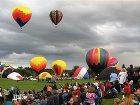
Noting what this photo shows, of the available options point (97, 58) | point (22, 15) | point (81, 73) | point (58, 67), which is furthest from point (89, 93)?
point (58, 67)

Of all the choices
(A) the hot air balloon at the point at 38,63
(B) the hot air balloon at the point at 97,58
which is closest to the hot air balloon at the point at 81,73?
(A) the hot air balloon at the point at 38,63

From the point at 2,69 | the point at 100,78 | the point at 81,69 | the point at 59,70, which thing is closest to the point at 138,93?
the point at 100,78

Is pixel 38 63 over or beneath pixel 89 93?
over

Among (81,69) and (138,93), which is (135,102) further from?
(81,69)

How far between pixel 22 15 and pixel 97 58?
42.1 ft

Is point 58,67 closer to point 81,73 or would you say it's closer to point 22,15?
point 81,73

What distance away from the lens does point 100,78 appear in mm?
48969

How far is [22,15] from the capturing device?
5531cm

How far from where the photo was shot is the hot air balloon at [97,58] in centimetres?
5369

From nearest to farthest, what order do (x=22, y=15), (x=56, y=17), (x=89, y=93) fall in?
(x=89, y=93)
(x=22, y=15)
(x=56, y=17)

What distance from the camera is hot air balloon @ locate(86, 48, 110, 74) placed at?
53688 mm

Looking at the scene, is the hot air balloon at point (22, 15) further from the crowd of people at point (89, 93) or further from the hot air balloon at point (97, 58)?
the crowd of people at point (89, 93)

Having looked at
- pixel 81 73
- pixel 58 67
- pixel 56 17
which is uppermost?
pixel 56 17

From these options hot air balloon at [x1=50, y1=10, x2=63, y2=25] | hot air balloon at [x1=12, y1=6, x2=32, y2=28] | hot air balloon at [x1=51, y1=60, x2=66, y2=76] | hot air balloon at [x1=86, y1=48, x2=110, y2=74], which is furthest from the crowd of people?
hot air balloon at [x1=51, y1=60, x2=66, y2=76]
